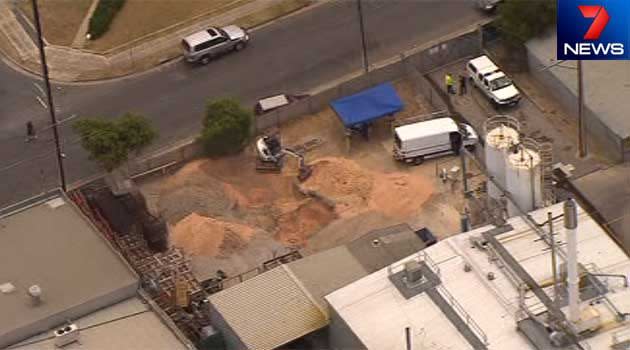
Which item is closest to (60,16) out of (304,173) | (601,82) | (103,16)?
(103,16)

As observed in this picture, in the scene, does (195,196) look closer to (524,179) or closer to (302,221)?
(302,221)

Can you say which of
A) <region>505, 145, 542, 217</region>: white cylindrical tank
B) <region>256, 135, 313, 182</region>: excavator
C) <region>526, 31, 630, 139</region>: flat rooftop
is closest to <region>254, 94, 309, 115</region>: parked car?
<region>256, 135, 313, 182</region>: excavator

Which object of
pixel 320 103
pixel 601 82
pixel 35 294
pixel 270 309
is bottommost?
pixel 270 309

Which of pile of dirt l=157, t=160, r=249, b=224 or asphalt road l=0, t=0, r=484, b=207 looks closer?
pile of dirt l=157, t=160, r=249, b=224

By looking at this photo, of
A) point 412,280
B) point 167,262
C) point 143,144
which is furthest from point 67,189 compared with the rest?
point 412,280

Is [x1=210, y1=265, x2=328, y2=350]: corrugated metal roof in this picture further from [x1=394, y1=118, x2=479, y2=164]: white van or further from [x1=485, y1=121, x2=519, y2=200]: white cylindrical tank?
[x1=394, y1=118, x2=479, y2=164]: white van

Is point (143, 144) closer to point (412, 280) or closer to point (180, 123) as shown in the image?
point (180, 123)
